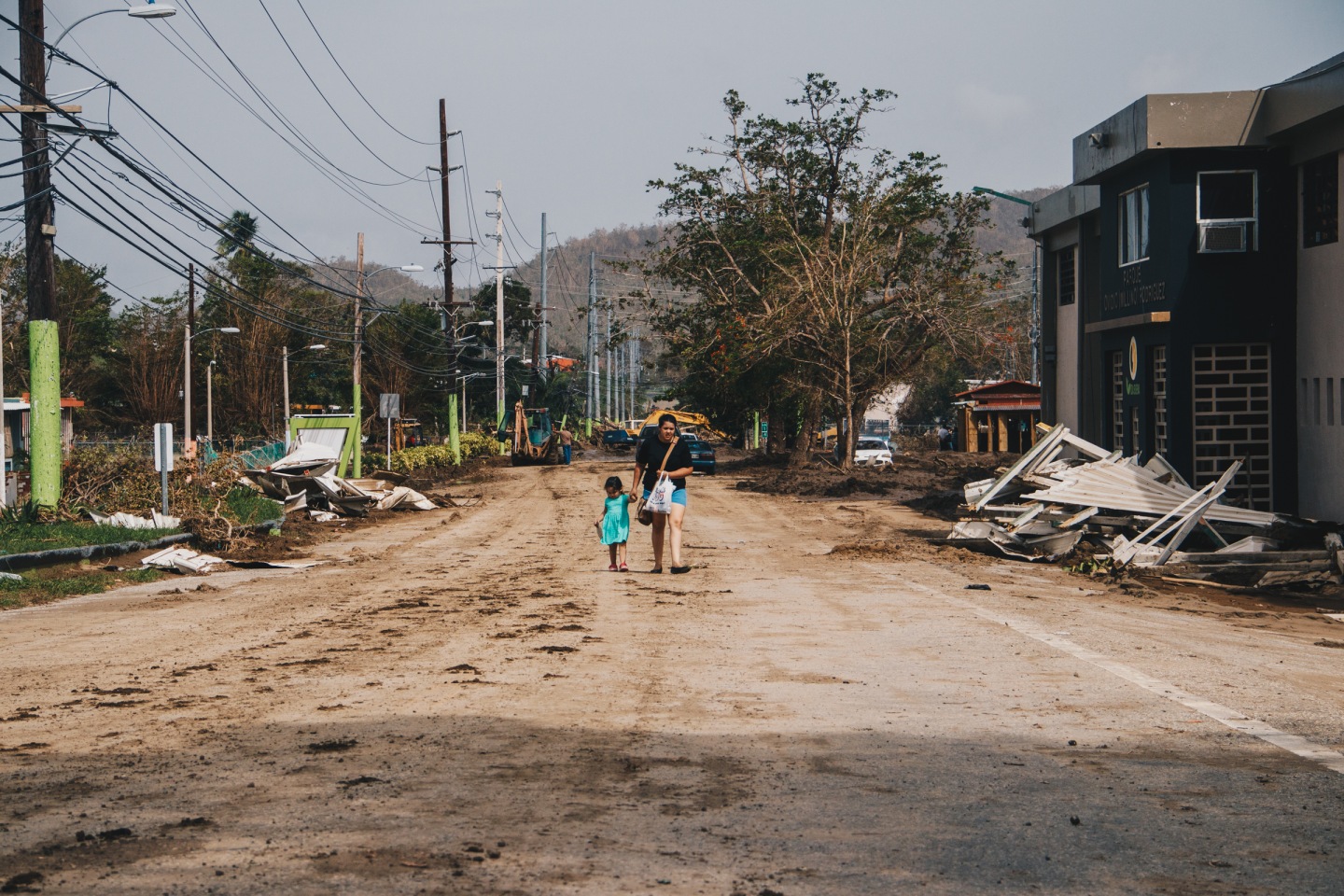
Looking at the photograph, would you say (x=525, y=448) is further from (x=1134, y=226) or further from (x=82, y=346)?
(x=1134, y=226)

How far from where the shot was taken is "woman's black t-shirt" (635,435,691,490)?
50.1 feet

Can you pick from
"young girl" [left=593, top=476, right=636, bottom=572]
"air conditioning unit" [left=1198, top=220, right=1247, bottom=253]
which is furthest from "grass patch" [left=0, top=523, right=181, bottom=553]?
"air conditioning unit" [left=1198, top=220, right=1247, bottom=253]

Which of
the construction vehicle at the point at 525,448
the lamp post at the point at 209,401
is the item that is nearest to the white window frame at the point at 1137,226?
the construction vehicle at the point at 525,448

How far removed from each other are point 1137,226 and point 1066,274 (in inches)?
335

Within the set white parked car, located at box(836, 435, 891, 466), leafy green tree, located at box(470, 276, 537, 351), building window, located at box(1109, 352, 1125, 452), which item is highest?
A: leafy green tree, located at box(470, 276, 537, 351)

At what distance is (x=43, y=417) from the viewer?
20.7 m

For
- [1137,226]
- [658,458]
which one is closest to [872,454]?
[1137,226]

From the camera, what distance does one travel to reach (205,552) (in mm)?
19672

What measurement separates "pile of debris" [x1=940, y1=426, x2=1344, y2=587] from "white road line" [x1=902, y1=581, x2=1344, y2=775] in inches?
269

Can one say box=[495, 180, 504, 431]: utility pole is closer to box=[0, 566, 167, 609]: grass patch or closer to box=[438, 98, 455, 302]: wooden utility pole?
box=[438, 98, 455, 302]: wooden utility pole

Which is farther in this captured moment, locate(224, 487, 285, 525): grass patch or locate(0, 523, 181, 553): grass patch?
locate(224, 487, 285, 525): grass patch

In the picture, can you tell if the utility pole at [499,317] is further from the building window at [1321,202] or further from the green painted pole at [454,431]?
the building window at [1321,202]

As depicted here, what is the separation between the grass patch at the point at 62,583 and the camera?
14227 mm

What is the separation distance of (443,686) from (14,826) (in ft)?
11.2
